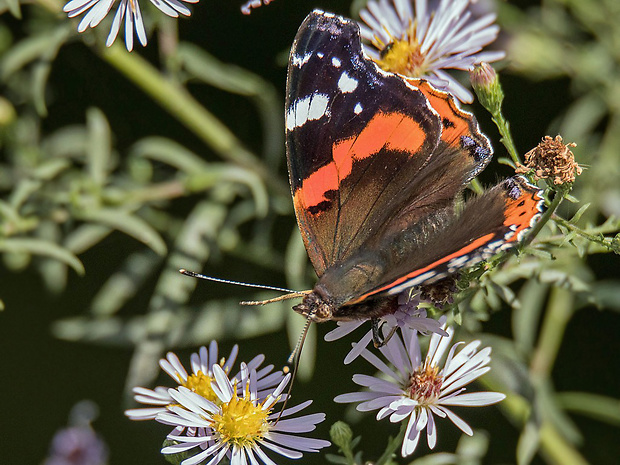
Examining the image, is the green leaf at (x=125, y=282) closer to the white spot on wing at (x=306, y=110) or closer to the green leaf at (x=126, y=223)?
the green leaf at (x=126, y=223)

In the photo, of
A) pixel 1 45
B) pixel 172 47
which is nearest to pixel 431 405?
pixel 172 47

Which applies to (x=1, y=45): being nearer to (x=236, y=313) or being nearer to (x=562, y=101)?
(x=236, y=313)

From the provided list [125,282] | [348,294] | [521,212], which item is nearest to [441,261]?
[521,212]

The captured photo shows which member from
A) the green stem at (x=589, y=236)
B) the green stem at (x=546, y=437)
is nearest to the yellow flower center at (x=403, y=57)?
the green stem at (x=589, y=236)

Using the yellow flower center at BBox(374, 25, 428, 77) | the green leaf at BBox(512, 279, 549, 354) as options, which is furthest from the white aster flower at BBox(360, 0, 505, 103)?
the green leaf at BBox(512, 279, 549, 354)

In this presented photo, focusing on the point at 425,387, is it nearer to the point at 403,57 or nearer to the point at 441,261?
the point at 441,261

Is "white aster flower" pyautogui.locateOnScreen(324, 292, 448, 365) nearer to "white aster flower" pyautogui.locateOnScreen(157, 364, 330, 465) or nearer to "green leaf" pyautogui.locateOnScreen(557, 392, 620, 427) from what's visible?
"white aster flower" pyautogui.locateOnScreen(157, 364, 330, 465)

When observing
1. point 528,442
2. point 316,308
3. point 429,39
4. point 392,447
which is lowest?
point 392,447

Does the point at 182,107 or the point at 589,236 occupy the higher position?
the point at 182,107
